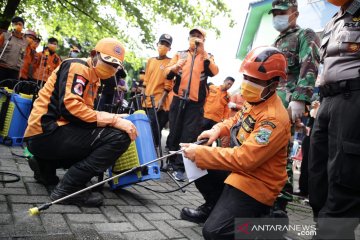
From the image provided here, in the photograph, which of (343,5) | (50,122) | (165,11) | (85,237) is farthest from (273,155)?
(165,11)

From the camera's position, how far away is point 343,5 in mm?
2318

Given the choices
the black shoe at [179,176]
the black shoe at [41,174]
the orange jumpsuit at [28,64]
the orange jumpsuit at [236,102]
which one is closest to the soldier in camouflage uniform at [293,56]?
the black shoe at [179,176]

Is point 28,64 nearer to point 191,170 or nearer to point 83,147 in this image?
point 83,147

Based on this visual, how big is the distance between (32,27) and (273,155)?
34.3 ft

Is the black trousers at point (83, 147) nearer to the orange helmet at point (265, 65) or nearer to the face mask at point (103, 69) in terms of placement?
the face mask at point (103, 69)

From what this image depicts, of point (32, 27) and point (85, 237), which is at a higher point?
point (32, 27)

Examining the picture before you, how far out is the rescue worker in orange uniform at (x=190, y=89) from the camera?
183 inches

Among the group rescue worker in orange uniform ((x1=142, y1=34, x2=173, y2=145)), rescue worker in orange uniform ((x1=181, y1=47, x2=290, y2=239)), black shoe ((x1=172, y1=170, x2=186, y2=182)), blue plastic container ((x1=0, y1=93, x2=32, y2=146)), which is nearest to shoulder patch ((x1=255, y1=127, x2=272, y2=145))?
rescue worker in orange uniform ((x1=181, y1=47, x2=290, y2=239))

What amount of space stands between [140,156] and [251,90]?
4.75 ft

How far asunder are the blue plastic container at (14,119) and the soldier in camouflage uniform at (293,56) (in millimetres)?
3904

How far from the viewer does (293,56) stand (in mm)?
3172

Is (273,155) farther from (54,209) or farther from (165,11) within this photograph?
(165,11)

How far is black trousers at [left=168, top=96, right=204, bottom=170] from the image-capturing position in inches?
182

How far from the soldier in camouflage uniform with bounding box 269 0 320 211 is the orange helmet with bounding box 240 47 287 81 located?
2.16ft
